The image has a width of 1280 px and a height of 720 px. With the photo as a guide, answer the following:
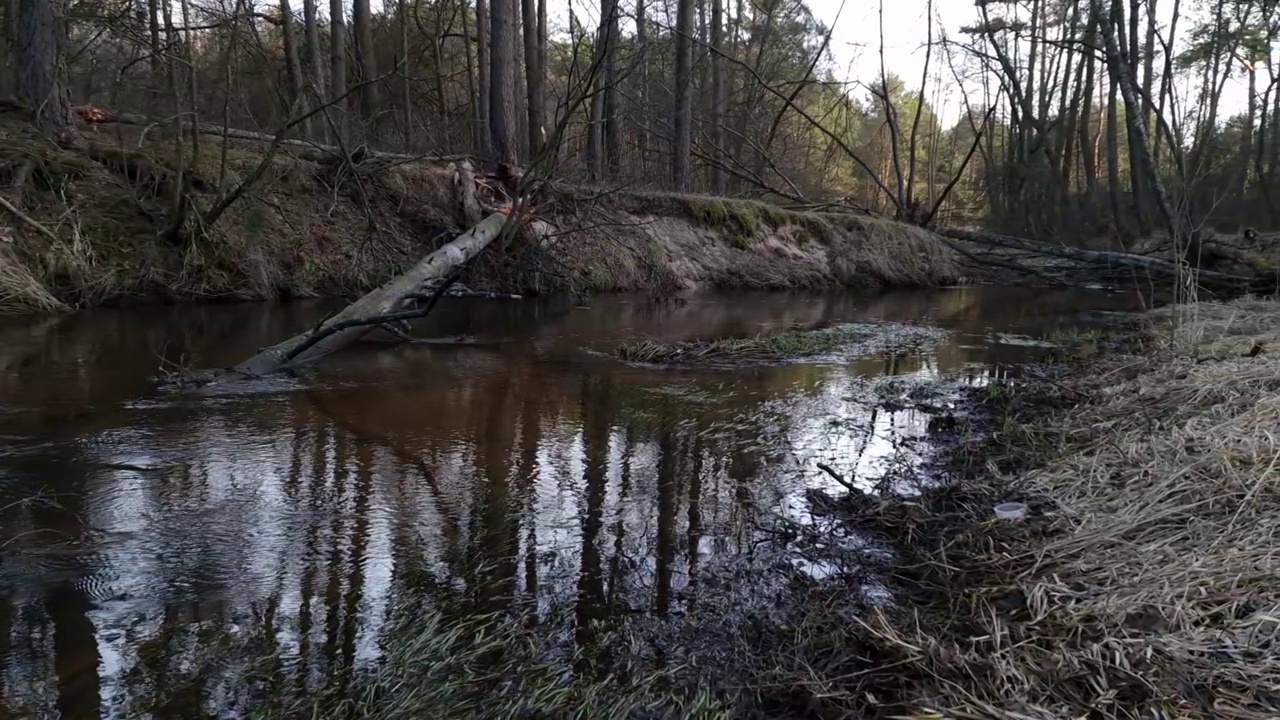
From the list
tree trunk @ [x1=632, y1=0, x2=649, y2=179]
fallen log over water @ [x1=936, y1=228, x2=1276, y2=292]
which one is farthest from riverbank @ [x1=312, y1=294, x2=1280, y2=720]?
tree trunk @ [x1=632, y1=0, x2=649, y2=179]

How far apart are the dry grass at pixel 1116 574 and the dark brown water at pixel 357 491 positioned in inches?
19.4

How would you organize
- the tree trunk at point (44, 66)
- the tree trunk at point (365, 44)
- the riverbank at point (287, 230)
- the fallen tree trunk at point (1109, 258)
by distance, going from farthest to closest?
1. the tree trunk at point (365, 44)
2. the fallen tree trunk at point (1109, 258)
3. the tree trunk at point (44, 66)
4. the riverbank at point (287, 230)

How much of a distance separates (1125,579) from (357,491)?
3.04 metres

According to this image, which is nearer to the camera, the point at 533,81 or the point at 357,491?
the point at 357,491

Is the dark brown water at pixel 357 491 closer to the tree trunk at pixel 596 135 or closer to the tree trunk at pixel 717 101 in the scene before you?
the tree trunk at pixel 596 135

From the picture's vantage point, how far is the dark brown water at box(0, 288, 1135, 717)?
2385 millimetres

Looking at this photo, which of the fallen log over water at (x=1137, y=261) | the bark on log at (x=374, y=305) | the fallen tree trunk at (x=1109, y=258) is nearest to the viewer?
the bark on log at (x=374, y=305)

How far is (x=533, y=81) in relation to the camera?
14.3 meters

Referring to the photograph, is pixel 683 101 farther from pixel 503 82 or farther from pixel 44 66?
pixel 44 66

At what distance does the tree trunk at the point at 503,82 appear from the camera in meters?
12.1

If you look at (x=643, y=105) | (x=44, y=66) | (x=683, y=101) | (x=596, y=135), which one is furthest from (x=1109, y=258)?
(x=44, y=66)

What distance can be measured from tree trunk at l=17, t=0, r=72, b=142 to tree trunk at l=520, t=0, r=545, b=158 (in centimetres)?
594

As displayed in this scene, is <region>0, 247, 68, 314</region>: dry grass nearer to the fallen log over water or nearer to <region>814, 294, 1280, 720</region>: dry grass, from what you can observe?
<region>814, 294, 1280, 720</region>: dry grass

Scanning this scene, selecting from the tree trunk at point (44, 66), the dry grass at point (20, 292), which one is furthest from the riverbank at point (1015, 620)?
the tree trunk at point (44, 66)
